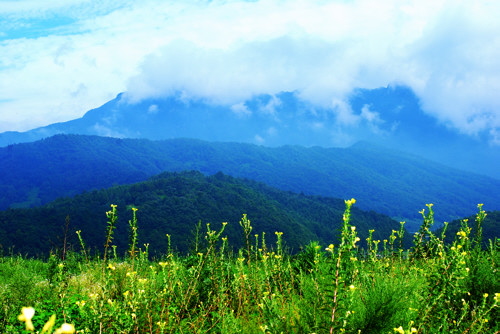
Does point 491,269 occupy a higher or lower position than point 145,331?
higher

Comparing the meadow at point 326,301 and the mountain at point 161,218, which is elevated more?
the meadow at point 326,301

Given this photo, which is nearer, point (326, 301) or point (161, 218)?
point (326, 301)

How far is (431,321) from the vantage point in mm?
3404

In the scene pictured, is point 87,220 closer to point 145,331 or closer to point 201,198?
point 201,198

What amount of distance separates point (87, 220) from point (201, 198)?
61.6 meters

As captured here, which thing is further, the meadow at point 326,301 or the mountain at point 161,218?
the mountain at point 161,218

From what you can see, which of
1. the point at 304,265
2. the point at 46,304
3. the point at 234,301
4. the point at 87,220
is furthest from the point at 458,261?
the point at 87,220

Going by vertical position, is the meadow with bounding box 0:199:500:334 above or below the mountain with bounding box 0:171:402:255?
above

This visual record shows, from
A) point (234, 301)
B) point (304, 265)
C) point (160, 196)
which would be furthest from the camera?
point (160, 196)

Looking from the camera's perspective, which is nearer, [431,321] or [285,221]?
[431,321]

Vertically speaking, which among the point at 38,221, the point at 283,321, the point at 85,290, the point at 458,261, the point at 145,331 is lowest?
the point at 38,221

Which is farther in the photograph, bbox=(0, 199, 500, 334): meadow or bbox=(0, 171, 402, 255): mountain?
bbox=(0, 171, 402, 255): mountain

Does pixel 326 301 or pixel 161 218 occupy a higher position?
pixel 326 301

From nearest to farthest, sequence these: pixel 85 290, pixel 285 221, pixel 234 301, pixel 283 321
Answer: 1. pixel 283 321
2. pixel 234 301
3. pixel 85 290
4. pixel 285 221
